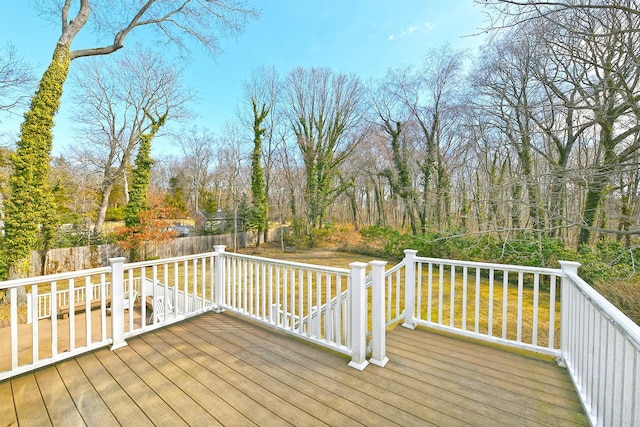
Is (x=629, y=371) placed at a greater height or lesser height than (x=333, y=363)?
greater

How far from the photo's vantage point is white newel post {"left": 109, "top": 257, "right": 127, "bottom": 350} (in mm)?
2613

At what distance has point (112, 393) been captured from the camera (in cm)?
196

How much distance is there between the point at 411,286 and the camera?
127 inches

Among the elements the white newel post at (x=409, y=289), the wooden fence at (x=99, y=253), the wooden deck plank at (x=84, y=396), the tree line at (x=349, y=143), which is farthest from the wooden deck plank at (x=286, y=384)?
the wooden fence at (x=99, y=253)

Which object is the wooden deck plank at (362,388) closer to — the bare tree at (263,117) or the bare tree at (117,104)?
the bare tree at (263,117)

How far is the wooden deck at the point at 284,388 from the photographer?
173cm

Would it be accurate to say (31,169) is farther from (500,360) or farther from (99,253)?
(500,360)

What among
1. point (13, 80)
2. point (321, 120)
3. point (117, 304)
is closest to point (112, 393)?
point (117, 304)

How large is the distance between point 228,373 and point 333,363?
90 centimetres

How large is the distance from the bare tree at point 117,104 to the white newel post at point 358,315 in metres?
13.8

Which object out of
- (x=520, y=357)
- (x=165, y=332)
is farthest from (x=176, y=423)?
(x=520, y=357)

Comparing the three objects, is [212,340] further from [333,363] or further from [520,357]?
[520,357]

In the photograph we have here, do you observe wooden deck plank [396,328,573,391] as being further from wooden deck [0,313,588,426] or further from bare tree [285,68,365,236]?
bare tree [285,68,365,236]

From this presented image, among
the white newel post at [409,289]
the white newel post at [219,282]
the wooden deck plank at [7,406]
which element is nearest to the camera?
the wooden deck plank at [7,406]
